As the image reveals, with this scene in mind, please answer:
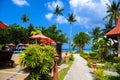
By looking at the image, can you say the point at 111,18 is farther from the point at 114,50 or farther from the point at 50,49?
the point at 50,49

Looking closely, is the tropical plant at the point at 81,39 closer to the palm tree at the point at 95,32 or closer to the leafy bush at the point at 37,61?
the palm tree at the point at 95,32

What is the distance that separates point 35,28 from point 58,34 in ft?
22.2

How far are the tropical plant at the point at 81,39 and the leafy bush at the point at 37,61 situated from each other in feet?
227

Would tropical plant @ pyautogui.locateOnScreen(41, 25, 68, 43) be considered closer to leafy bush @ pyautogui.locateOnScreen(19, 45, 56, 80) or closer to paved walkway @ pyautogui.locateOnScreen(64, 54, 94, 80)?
paved walkway @ pyautogui.locateOnScreen(64, 54, 94, 80)

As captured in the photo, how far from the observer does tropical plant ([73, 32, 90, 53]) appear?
259ft

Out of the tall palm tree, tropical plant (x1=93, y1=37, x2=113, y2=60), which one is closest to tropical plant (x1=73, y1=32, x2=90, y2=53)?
the tall palm tree

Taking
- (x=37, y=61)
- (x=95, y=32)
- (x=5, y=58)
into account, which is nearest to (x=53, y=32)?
(x=95, y=32)

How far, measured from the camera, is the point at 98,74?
14.6 m

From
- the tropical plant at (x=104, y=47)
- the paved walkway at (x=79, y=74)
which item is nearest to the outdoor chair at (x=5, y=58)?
the paved walkway at (x=79, y=74)

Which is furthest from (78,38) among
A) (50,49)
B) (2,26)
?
(50,49)

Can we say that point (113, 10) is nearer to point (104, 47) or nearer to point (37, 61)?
point (104, 47)

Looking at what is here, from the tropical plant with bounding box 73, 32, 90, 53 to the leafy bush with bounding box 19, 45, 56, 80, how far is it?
227ft

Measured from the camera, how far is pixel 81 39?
79188 millimetres

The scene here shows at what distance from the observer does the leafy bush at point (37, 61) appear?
31.4 feet
